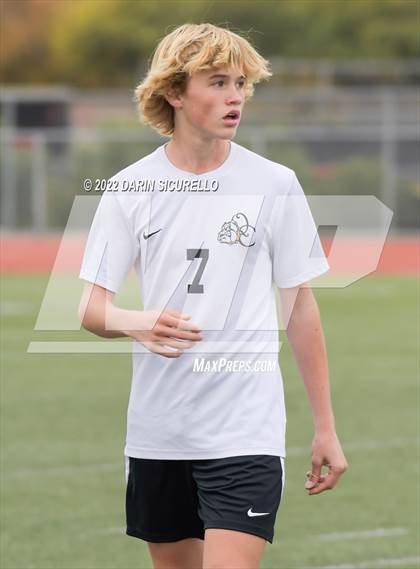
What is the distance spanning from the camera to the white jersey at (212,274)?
13.8 feet

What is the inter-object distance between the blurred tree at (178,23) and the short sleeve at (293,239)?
45.5 meters

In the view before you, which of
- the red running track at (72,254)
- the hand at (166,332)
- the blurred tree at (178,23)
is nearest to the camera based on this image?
the hand at (166,332)

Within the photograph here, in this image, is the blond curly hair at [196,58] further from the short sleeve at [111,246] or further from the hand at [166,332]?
the hand at [166,332]

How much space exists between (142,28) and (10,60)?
10139mm

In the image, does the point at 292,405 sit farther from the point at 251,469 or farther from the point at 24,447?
the point at 251,469

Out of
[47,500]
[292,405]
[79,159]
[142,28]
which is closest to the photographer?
[47,500]

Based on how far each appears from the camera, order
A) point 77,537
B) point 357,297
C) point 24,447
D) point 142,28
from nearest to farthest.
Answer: point 77,537, point 24,447, point 357,297, point 142,28

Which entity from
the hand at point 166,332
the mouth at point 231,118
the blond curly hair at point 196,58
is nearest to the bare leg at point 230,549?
the hand at point 166,332

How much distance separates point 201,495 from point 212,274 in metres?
0.65

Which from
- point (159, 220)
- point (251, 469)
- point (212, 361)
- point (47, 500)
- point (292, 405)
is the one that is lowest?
point (292, 405)

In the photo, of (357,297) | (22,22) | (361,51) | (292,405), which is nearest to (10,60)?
(22,22)

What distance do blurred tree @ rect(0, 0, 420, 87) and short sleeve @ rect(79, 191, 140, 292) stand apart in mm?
45505

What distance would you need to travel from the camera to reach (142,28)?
57.5 meters

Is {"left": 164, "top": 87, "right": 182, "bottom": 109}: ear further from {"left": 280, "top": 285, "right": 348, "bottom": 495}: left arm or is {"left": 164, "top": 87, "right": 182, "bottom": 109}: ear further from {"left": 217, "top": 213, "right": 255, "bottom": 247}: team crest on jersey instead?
{"left": 280, "top": 285, "right": 348, "bottom": 495}: left arm
